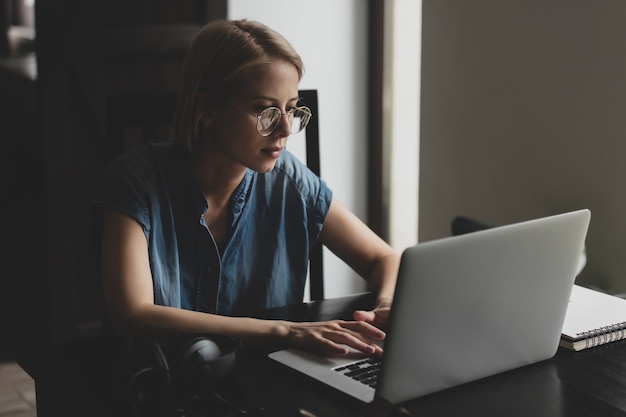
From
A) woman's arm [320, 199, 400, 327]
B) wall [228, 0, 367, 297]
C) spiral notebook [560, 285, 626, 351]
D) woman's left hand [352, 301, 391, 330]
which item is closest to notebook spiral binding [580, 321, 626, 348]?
spiral notebook [560, 285, 626, 351]

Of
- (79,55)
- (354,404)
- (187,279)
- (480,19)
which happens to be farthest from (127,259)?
(480,19)

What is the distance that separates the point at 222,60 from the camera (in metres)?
1.53

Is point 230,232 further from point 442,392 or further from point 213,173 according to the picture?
point 442,392

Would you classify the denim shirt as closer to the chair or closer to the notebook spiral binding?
the chair

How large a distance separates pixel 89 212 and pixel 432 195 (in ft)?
3.99

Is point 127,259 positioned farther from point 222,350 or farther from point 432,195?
point 432,195

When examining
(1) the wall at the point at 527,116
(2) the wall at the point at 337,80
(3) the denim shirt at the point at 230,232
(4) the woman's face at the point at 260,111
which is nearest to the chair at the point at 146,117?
(3) the denim shirt at the point at 230,232

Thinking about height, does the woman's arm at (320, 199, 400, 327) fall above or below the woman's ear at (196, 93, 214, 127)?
below

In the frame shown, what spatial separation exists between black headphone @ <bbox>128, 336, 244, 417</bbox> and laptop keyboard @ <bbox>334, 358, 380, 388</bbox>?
0.16m

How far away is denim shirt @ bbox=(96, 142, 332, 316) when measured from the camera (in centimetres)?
154

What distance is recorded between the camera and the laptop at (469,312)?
98 cm

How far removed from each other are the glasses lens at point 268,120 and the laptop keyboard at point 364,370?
0.50m

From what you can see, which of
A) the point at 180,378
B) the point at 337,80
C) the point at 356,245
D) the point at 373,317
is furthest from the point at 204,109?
the point at 337,80

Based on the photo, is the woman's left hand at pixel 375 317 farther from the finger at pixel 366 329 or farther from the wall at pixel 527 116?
the wall at pixel 527 116
